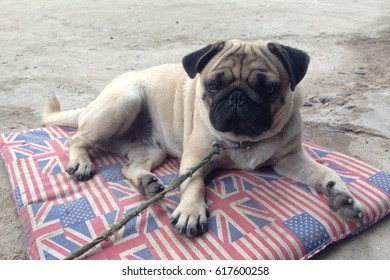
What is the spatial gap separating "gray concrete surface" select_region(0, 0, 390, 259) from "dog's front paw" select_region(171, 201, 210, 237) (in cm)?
73

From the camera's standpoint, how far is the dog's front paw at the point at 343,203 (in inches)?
104

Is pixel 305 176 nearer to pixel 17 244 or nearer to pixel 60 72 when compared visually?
pixel 17 244

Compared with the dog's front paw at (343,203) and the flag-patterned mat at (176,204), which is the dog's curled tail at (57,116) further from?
the dog's front paw at (343,203)

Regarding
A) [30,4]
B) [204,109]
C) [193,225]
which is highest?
[204,109]

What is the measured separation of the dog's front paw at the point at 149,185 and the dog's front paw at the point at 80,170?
0.48m

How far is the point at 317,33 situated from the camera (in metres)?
8.07

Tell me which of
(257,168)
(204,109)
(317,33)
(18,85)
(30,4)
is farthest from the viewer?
(30,4)

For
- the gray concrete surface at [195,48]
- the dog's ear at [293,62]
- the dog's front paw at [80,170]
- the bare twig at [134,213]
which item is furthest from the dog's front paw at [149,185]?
the dog's ear at [293,62]

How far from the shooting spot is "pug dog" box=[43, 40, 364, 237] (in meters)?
2.75

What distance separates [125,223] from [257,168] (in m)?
1.21

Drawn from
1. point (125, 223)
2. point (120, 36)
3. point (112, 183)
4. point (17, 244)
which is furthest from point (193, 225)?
point (120, 36)

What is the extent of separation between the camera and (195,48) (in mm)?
7242

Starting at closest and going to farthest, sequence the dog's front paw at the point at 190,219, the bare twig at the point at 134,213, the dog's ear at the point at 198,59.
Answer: the bare twig at the point at 134,213 → the dog's front paw at the point at 190,219 → the dog's ear at the point at 198,59

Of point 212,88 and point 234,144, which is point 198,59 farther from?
point 234,144
